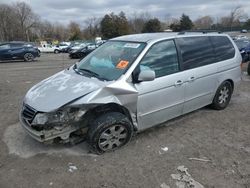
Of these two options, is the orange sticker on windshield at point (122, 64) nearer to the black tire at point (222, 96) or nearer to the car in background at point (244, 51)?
the black tire at point (222, 96)

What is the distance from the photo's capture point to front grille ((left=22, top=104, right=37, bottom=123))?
3390 mm

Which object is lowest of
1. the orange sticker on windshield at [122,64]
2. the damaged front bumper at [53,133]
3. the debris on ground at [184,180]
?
the debris on ground at [184,180]

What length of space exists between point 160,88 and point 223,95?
2.13 metres

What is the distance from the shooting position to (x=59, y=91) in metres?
3.56

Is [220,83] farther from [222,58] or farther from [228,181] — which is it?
[228,181]

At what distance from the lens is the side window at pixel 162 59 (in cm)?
387

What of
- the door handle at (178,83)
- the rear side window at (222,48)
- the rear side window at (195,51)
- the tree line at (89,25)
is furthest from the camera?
the tree line at (89,25)

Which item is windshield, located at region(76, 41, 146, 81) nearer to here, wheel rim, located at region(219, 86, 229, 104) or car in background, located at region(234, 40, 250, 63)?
wheel rim, located at region(219, 86, 229, 104)

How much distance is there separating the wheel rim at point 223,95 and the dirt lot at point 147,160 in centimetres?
66

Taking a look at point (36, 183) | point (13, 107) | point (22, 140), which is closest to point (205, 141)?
point (36, 183)

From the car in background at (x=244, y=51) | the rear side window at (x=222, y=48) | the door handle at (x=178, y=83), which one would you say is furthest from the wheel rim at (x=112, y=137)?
the car in background at (x=244, y=51)

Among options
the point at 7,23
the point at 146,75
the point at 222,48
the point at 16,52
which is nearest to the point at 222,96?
the point at 222,48

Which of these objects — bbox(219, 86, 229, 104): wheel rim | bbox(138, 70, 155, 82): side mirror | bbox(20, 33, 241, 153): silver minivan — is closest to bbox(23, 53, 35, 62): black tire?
bbox(20, 33, 241, 153): silver minivan

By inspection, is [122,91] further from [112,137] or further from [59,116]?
[59,116]
